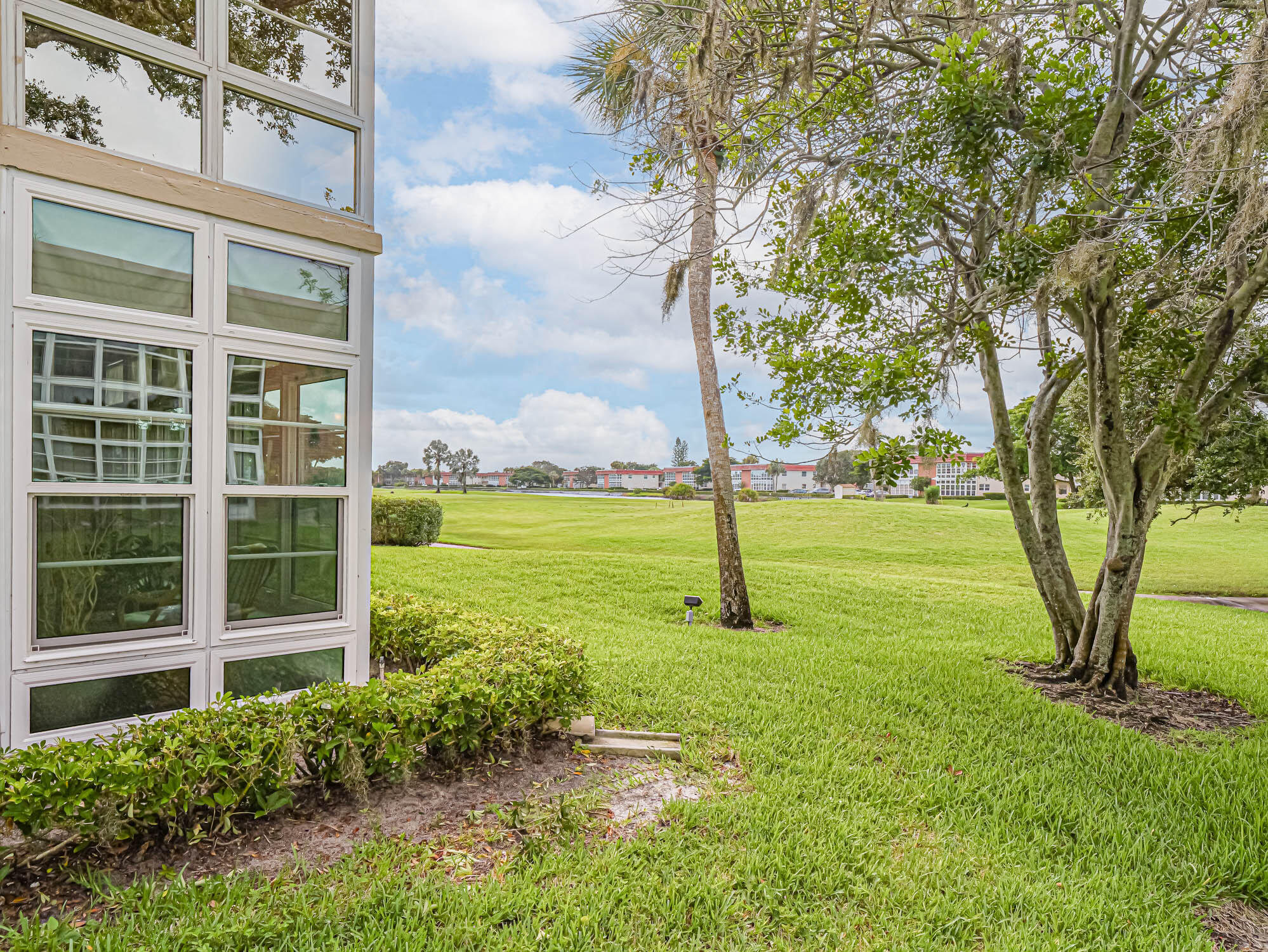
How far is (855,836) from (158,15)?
569 cm

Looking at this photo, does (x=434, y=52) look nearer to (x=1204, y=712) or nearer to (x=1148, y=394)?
(x=1148, y=394)

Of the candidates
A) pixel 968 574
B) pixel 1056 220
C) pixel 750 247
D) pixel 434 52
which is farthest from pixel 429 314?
pixel 1056 220

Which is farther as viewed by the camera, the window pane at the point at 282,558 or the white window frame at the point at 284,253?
the window pane at the point at 282,558

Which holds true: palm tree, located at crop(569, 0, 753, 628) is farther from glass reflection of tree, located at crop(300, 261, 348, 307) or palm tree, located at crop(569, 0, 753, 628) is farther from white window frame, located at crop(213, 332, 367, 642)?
white window frame, located at crop(213, 332, 367, 642)

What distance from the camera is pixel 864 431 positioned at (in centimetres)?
513

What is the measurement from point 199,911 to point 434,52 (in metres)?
8.16

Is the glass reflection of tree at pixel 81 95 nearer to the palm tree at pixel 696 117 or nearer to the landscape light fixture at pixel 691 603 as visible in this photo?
the palm tree at pixel 696 117

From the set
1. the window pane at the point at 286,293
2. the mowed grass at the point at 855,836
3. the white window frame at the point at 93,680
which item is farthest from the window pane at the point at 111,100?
the mowed grass at the point at 855,836

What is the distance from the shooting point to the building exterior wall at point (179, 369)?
3.21 m

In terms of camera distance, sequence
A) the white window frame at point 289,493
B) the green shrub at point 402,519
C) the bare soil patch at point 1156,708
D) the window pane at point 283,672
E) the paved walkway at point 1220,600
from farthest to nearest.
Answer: the green shrub at point 402,519 → the paved walkway at point 1220,600 → the bare soil patch at point 1156,708 → the window pane at point 283,672 → the white window frame at point 289,493

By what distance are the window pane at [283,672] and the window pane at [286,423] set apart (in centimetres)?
106

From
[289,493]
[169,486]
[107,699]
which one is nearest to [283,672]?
[107,699]

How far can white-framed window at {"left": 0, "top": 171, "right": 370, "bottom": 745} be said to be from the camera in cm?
321

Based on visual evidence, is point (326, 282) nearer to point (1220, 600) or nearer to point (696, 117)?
point (696, 117)
